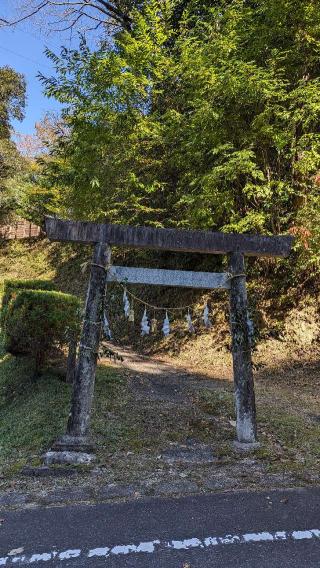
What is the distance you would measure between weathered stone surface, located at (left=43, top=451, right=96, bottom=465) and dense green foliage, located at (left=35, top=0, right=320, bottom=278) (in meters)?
4.80

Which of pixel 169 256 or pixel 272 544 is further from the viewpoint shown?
pixel 169 256

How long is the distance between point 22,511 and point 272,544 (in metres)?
1.67

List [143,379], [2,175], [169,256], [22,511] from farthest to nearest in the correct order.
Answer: [2,175] < [169,256] < [143,379] < [22,511]

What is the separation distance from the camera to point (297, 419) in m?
4.98

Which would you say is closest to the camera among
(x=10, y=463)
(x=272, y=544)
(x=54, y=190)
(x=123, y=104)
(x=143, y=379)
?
(x=272, y=544)

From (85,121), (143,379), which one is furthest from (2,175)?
(143,379)

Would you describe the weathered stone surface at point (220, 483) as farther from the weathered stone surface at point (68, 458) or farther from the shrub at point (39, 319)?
the shrub at point (39, 319)

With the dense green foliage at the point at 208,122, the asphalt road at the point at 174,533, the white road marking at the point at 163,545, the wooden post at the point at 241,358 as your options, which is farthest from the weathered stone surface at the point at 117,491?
the dense green foliage at the point at 208,122

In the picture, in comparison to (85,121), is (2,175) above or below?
above

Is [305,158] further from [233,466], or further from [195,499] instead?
[195,499]

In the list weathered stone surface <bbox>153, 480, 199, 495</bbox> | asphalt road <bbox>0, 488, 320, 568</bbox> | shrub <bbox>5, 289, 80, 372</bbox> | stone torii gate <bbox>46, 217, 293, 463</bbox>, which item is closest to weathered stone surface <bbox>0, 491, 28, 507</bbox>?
asphalt road <bbox>0, 488, 320, 568</bbox>

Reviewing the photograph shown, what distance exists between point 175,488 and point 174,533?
2.14 feet

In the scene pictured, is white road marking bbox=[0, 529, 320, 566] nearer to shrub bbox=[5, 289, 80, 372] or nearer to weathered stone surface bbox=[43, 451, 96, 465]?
weathered stone surface bbox=[43, 451, 96, 465]

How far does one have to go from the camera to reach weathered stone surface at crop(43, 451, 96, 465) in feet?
11.7
